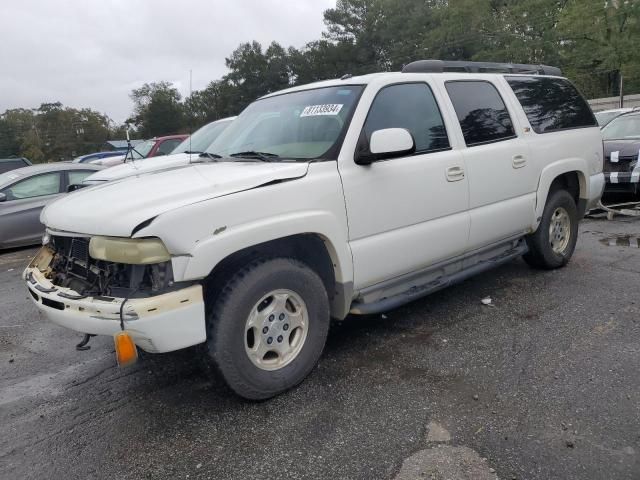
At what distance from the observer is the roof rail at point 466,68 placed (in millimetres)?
4211

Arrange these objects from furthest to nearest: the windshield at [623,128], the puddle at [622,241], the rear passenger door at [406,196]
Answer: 1. the windshield at [623,128]
2. the puddle at [622,241]
3. the rear passenger door at [406,196]

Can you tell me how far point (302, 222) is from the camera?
296 centimetres

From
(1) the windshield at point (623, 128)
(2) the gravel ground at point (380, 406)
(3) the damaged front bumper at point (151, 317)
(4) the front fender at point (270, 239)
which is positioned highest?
(1) the windshield at point (623, 128)

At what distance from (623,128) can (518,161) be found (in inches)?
243

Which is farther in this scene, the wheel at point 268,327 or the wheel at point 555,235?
the wheel at point 555,235

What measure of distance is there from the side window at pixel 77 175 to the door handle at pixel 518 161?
7.41m

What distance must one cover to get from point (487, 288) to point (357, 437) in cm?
272

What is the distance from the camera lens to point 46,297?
9.56 feet

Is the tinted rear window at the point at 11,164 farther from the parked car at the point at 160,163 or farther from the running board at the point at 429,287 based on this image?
the running board at the point at 429,287

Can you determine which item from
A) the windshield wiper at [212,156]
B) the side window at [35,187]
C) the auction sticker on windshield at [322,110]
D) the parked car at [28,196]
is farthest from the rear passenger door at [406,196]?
the side window at [35,187]

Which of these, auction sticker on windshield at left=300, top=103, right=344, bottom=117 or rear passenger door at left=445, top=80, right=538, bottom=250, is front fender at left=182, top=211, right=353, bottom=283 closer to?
auction sticker on windshield at left=300, top=103, right=344, bottom=117

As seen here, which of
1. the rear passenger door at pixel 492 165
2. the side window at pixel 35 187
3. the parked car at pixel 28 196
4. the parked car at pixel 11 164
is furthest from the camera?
the parked car at pixel 11 164

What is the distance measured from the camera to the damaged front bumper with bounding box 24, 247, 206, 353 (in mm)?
2518

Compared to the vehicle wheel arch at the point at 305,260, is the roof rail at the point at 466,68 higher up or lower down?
higher up
